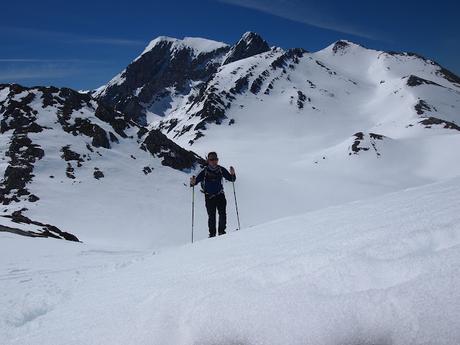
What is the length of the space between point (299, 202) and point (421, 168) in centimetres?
3610

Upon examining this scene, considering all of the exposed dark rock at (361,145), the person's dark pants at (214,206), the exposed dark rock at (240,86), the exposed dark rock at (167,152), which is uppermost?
the exposed dark rock at (240,86)

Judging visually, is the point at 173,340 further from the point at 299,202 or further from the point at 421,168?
the point at 421,168

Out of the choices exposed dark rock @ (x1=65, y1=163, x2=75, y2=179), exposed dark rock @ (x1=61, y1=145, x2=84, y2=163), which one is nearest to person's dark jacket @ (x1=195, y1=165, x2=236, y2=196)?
exposed dark rock @ (x1=65, y1=163, x2=75, y2=179)

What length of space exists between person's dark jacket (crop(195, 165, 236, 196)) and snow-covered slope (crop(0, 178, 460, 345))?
661 centimetres

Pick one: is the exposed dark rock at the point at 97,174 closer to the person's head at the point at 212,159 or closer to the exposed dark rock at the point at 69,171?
Result: the exposed dark rock at the point at 69,171

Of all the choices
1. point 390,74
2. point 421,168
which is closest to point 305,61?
point 390,74

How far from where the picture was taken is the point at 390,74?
17025 cm

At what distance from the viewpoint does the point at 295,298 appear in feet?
10.2

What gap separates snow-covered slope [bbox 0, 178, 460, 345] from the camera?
2.75 metres

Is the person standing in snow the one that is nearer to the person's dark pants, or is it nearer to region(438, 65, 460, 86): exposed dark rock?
the person's dark pants

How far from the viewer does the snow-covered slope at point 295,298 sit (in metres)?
2.75

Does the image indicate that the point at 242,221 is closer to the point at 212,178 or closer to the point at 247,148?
the point at 212,178

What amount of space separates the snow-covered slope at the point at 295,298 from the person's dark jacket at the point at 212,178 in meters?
6.61

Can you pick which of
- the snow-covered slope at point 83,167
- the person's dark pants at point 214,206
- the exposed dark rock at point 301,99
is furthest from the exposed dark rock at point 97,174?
the exposed dark rock at point 301,99
